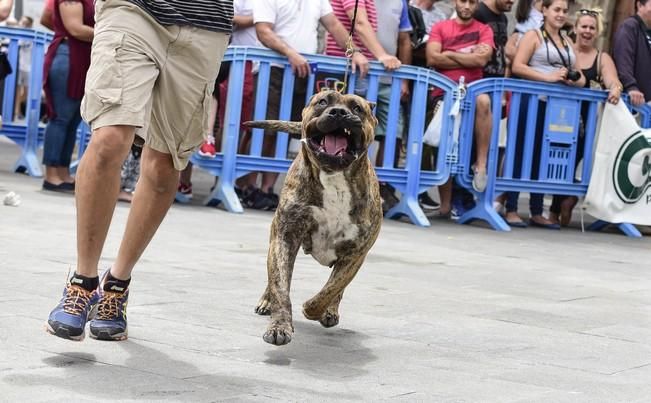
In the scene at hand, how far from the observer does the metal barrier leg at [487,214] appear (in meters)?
10.9

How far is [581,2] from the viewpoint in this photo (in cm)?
1817

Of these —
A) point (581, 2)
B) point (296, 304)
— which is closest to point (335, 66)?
point (296, 304)

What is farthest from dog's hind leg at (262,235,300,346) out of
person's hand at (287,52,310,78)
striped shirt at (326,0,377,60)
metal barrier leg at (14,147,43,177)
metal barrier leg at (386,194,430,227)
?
metal barrier leg at (14,147,43,177)

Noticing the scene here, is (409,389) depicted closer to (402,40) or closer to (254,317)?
(254,317)

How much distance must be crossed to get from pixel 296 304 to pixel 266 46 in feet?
15.6

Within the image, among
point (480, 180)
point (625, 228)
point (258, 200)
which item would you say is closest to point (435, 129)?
point (480, 180)

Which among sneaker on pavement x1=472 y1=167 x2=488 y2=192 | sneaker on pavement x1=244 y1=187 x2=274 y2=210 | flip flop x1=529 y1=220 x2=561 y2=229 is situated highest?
sneaker on pavement x1=472 y1=167 x2=488 y2=192

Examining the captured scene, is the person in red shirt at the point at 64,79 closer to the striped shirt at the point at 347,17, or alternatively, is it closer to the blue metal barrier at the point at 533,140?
the striped shirt at the point at 347,17

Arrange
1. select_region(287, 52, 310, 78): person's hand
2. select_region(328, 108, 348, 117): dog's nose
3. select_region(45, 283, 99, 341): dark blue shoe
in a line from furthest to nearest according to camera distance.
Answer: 1. select_region(287, 52, 310, 78): person's hand
2. select_region(328, 108, 348, 117): dog's nose
3. select_region(45, 283, 99, 341): dark blue shoe

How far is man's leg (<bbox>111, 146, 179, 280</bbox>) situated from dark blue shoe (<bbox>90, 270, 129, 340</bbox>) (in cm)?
7

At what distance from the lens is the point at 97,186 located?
4434 mm

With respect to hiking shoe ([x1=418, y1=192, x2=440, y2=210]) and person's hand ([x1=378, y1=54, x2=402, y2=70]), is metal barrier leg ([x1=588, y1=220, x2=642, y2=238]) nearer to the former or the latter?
hiking shoe ([x1=418, y1=192, x2=440, y2=210])

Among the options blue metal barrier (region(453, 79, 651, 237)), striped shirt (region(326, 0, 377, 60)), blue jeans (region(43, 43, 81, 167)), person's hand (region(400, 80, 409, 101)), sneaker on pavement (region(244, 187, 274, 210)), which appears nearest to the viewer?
blue jeans (region(43, 43, 81, 167))

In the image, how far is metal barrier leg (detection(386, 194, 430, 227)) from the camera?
418 inches
